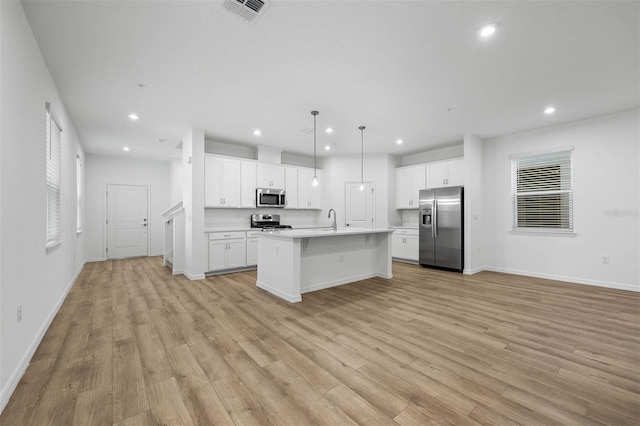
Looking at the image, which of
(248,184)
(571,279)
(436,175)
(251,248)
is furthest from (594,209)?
(248,184)

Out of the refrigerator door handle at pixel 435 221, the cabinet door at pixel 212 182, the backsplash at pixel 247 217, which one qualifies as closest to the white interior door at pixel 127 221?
the backsplash at pixel 247 217

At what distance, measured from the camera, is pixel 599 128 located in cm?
456

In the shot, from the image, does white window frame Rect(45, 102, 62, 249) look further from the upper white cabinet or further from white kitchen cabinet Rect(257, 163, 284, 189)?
the upper white cabinet

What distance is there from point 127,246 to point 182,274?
342 centimetres

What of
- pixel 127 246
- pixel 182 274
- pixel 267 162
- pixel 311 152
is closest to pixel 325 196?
pixel 311 152

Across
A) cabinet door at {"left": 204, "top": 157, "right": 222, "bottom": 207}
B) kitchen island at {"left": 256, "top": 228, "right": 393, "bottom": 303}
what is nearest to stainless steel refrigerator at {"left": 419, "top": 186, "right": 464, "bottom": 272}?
kitchen island at {"left": 256, "top": 228, "right": 393, "bottom": 303}

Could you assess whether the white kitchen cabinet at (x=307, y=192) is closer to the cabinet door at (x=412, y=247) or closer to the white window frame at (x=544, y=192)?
the cabinet door at (x=412, y=247)

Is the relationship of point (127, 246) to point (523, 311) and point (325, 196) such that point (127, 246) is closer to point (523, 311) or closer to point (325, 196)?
point (325, 196)

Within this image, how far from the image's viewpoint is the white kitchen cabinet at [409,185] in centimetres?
674

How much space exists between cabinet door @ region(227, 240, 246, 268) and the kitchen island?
1.32 meters

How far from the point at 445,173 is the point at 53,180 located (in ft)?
22.7

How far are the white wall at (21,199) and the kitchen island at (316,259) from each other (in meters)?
2.47

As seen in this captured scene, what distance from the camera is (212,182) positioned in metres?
5.57

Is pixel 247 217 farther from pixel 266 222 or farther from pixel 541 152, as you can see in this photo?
pixel 541 152
